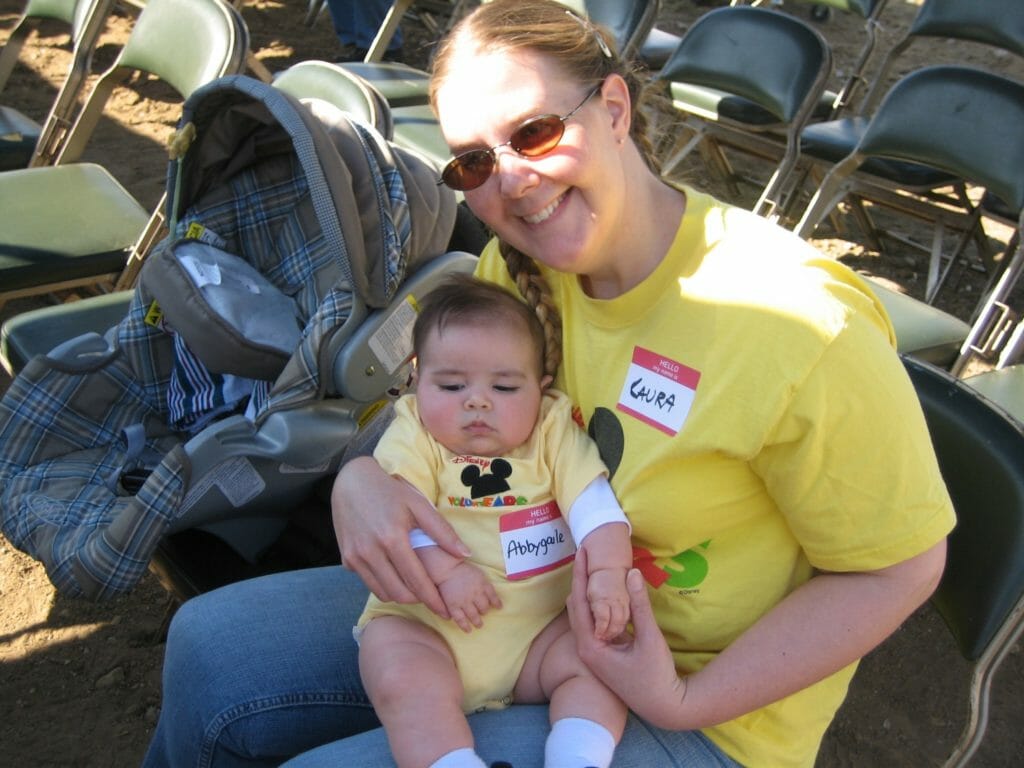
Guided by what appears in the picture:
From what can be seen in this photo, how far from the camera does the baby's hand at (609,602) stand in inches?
49.4

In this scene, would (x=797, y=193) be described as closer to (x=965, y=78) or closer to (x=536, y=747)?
(x=965, y=78)

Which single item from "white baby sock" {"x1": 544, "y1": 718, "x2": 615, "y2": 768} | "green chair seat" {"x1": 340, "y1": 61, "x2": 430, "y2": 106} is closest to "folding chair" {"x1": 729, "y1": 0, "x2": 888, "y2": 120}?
"green chair seat" {"x1": 340, "y1": 61, "x2": 430, "y2": 106}

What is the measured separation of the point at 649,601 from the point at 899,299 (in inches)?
70.3

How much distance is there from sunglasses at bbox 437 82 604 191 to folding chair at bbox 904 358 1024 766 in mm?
810

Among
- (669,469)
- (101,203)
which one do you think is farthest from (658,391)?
(101,203)

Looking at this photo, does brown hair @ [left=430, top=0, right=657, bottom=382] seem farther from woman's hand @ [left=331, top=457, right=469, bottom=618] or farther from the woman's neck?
woman's hand @ [left=331, top=457, right=469, bottom=618]

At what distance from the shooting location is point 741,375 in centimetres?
121

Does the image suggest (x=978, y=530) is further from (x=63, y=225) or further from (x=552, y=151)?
(x=63, y=225)

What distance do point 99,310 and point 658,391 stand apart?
5.87 ft

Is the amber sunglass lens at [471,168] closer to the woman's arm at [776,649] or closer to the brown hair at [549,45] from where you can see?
the brown hair at [549,45]

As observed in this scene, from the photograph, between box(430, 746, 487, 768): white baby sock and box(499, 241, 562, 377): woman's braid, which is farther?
box(499, 241, 562, 377): woman's braid

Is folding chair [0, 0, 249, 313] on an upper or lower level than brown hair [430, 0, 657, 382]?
lower

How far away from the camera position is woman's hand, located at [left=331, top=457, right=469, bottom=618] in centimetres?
135

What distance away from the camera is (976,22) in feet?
→ 13.0
